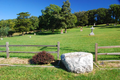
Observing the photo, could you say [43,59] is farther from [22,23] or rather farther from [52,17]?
[22,23]

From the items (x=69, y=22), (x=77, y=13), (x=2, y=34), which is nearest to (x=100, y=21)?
(x=77, y=13)

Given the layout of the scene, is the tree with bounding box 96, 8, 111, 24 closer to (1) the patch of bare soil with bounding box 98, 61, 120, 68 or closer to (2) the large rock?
(1) the patch of bare soil with bounding box 98, 61, 120, 68

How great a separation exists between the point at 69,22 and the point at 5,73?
3779 centimetres

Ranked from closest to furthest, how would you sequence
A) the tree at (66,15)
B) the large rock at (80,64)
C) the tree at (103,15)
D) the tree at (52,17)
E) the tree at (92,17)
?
1. the large rock at (80,64)
2. the tree at (66,15)
3. the tree at (52,17)
4. the tree at (103,15)
5. the tree at (92,17)

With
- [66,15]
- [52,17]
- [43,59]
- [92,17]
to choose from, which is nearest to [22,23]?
[52,17]

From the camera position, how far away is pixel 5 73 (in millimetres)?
5387

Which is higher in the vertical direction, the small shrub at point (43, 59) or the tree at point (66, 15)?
the tree at point (66, 15)

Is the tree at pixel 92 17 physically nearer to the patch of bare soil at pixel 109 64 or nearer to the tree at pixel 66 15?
the tree at pixel 66 15

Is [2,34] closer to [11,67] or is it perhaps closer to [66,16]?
[66,16]

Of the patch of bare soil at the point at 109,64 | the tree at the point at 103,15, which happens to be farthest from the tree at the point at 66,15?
the tree at the point at 103,15

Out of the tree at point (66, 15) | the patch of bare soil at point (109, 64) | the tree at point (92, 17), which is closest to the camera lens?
the patch of bare soil at point (109, 64)

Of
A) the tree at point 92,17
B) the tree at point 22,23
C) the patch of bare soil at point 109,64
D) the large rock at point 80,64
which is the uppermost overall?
the tree at point 92,17

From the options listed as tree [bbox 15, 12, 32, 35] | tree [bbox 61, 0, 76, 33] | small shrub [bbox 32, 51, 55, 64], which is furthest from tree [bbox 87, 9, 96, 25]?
small shrub [bbox 32, 51, 55, 64]

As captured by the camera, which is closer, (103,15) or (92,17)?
(103,15)
